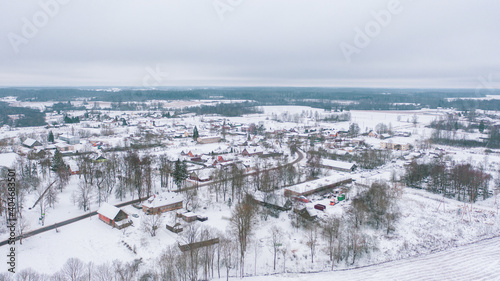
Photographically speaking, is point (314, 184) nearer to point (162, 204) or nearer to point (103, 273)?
point (162, 204)

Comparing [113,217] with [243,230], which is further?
[113,217]

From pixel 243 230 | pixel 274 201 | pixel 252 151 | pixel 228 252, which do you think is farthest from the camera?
pixel 252 151

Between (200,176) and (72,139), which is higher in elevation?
(72,139)

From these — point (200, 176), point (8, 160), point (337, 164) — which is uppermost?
point (8, 160)

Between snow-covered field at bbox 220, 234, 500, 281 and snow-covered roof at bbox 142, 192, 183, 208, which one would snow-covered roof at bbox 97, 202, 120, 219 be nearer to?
snow-covered roof at bbox 142, 192, 183, 208

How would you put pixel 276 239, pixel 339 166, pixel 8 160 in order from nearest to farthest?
pixel 276 239
pixel 8 160
pixel 339 166

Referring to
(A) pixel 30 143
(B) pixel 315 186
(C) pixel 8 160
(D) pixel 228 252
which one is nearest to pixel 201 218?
(D) pixel 228 252

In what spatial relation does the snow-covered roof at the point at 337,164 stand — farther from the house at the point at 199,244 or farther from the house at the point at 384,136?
the house at the point at 384,136
